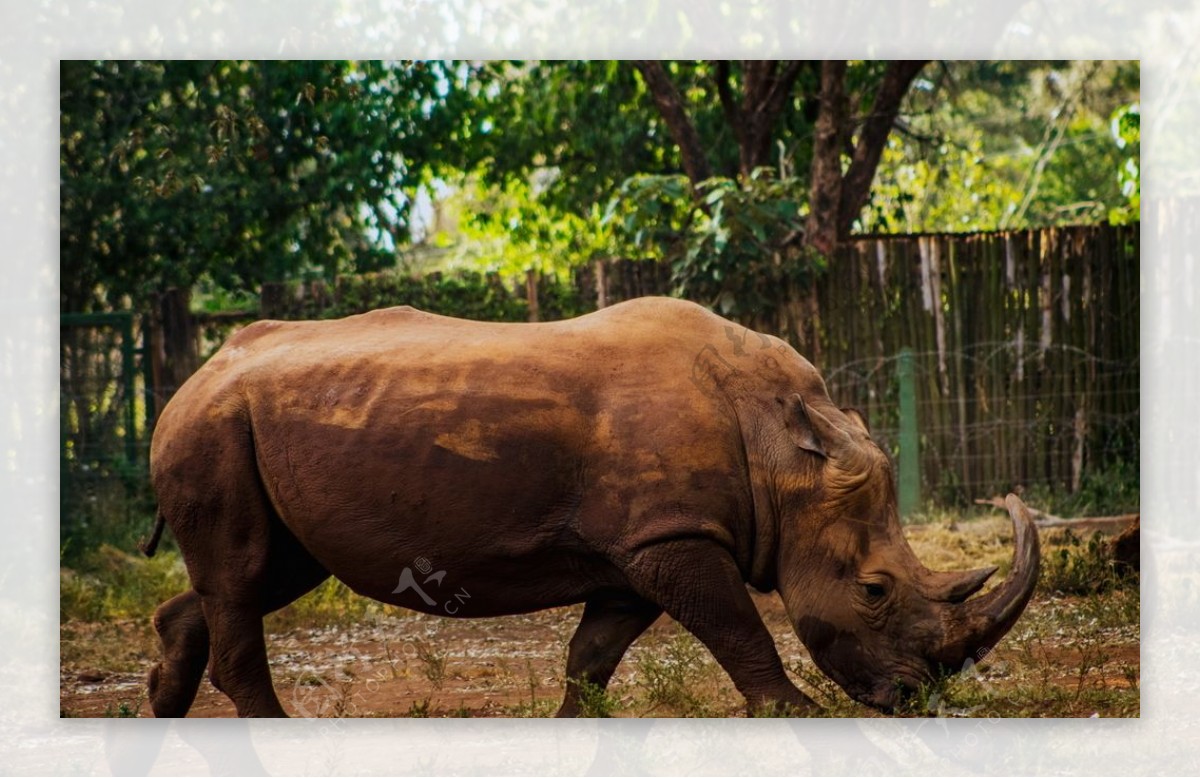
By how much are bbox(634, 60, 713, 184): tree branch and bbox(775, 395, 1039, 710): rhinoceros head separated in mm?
5023

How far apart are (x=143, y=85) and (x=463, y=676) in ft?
12.0

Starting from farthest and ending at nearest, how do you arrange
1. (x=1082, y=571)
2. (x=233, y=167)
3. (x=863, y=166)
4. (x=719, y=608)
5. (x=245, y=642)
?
(x=863, y=166) < (x=233, y=167) < (x=1082, y=571) < (x=245, y=642) < (x=719, y=608)

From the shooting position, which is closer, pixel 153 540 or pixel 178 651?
pixel 178 651

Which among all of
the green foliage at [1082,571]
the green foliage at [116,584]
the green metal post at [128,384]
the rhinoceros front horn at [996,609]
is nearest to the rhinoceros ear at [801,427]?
the rhinoceros front horn at [996,609]

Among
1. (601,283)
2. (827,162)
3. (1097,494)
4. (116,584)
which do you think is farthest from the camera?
(827,162)

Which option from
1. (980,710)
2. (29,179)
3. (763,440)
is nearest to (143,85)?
(29,179)

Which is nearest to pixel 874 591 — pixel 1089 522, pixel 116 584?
pixel 1089 522

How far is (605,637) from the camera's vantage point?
5.56 m

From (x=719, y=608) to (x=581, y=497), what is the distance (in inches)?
23.1

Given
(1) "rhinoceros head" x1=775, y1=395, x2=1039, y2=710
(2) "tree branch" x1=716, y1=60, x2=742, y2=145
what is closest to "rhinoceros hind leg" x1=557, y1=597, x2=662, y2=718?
(1) "rhinoceros head" x1=775, y1=395, x2=1039, y2=710

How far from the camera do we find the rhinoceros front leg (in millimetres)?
5176

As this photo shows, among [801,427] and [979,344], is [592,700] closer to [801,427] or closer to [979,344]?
[801,427]

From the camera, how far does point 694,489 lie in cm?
519

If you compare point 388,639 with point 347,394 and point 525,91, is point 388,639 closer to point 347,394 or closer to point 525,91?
point 347,394
